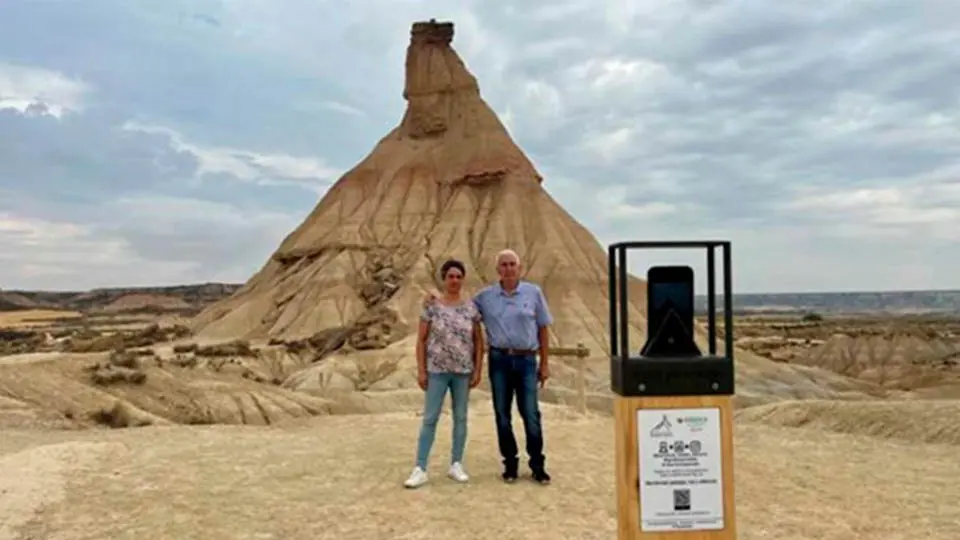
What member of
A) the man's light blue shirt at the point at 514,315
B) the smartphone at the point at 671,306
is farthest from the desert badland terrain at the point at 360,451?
the smartphone at the point at 671,306

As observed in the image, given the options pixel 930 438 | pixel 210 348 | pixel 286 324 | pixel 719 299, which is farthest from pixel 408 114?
pixel 719 299

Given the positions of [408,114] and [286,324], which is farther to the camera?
[408,114]

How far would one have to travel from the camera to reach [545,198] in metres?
55.1

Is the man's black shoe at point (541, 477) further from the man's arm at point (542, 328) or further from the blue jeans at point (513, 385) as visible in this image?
the man's arm at point (542, 328)

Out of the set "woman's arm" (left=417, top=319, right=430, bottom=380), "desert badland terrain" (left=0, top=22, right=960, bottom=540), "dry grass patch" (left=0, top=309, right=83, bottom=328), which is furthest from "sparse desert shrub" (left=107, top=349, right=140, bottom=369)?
"dry grass patch" (left=0, top=309, right=83, bottom=328)

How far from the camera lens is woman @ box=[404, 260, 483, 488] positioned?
723 centimetres

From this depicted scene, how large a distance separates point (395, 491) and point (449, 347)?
131 cm

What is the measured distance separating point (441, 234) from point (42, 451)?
140 ft

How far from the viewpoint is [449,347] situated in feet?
23.7

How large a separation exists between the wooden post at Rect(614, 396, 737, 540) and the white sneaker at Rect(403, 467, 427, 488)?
3931mm

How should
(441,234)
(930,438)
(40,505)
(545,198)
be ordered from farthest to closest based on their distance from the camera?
(545,198) → (441,234) → (930,438) → (40,505)

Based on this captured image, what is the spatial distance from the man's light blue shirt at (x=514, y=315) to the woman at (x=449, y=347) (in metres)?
0.12

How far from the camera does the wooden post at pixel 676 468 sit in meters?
3.78

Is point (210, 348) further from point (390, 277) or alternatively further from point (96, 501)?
point (96, 501)
